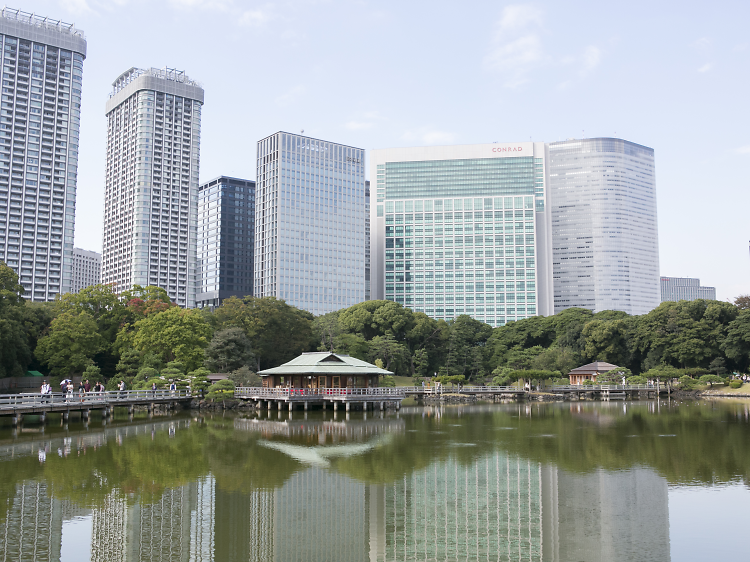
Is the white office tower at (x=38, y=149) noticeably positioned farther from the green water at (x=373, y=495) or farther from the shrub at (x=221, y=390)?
the green water at (x=373, y=495)

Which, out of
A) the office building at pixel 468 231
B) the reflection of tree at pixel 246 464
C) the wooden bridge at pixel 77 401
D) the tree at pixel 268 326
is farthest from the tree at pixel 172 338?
the office building at pixel 468 231

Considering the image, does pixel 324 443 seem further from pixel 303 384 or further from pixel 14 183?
pixel 14 183

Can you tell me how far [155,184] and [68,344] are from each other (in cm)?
8933

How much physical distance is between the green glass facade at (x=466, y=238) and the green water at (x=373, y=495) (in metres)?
101

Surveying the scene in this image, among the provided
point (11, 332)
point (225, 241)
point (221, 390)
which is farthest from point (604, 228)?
point (11, 332)

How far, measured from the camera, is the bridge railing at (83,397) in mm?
35116

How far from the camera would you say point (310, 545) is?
14375 millimetres

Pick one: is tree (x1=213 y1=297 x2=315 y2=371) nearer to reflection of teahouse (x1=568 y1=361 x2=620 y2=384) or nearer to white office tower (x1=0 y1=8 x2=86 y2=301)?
reflection of teahouse (x1=568 y1=361 x2=620 y2=384)

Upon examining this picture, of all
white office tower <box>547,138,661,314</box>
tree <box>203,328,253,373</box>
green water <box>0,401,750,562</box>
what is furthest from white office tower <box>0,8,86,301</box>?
white office tower <box>547,138,661,314</box>

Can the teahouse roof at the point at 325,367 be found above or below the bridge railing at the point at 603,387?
above

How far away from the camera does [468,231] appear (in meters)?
137

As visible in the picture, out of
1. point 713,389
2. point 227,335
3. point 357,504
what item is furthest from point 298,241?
point 357,504

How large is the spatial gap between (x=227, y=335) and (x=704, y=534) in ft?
149

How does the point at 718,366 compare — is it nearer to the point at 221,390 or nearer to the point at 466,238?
the point at 221,390
